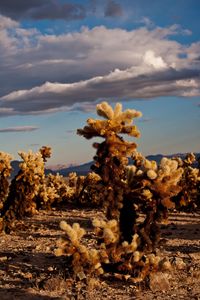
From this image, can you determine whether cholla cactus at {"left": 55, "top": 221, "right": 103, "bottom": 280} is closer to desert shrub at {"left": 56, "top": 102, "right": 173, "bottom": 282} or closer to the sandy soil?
desert shrub at {"left": 56, "top": 102, "right": 173, "bottom": 282}

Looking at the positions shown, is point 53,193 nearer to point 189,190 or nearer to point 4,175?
point 4,175

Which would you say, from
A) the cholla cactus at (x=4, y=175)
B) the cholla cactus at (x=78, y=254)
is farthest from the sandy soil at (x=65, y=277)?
the cholla cactus at (x=4, y=175)

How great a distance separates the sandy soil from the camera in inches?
422

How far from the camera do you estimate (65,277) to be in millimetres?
11875

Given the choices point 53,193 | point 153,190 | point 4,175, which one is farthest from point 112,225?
point 53,193

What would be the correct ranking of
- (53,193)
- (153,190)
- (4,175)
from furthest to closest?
(53,193)
(4,175)
(153,190)

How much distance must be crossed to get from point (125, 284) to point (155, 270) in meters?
0.92

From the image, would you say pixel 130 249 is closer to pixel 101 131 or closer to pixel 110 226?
pixel 110 226

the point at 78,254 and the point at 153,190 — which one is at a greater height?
the point at 153,190

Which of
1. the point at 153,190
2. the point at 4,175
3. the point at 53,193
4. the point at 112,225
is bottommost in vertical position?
the point at 112,225

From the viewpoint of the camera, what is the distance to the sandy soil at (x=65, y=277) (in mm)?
10727

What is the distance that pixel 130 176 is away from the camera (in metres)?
12.5

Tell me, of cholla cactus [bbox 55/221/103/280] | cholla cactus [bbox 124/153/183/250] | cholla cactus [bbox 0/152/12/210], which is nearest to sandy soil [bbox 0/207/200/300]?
cholla cactus [bbox 55/221/103/280]

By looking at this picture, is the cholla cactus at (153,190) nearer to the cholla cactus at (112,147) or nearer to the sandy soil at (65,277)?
the cholla cactus at (112,147)
